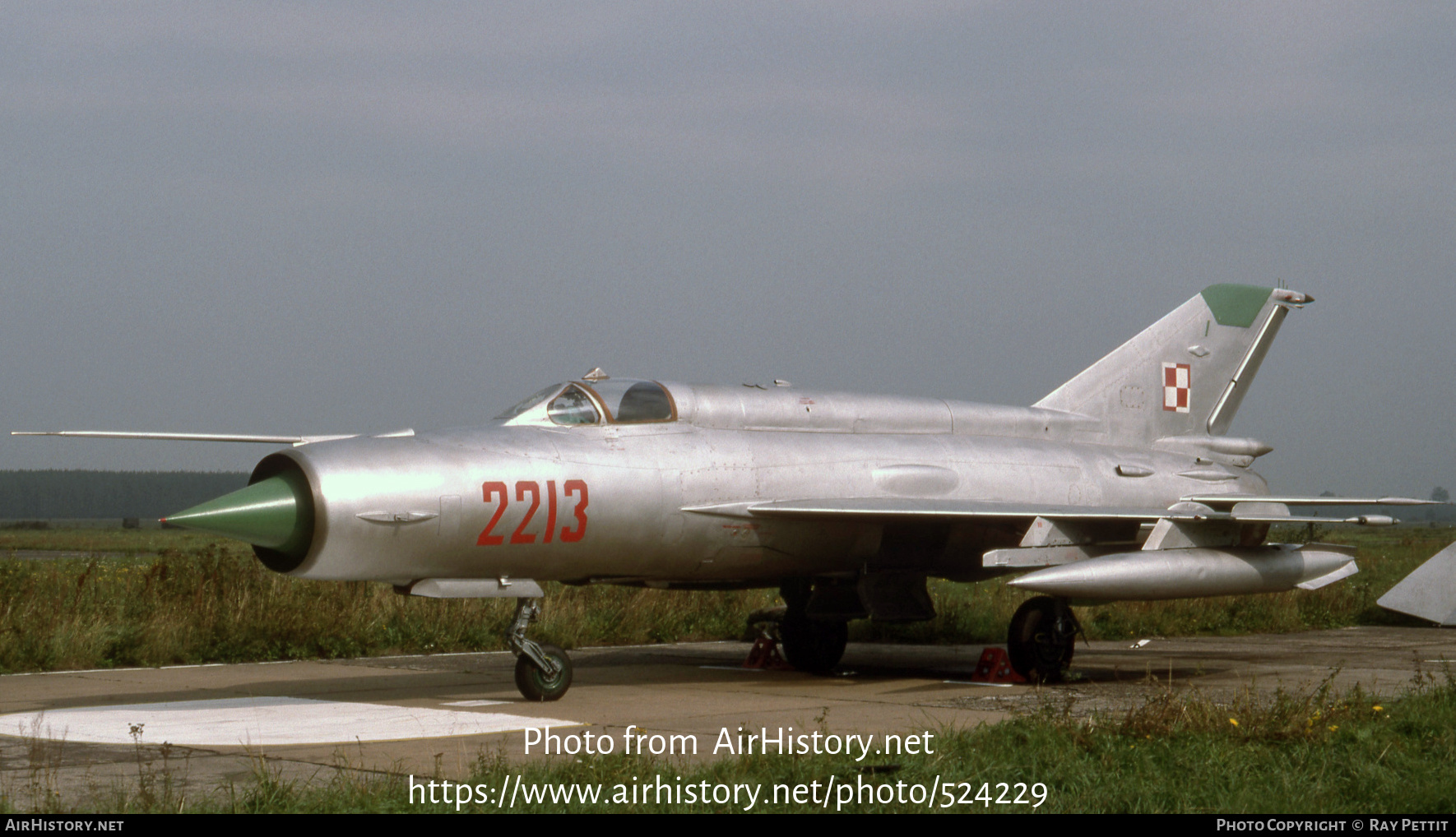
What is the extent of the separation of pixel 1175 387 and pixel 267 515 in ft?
31.5

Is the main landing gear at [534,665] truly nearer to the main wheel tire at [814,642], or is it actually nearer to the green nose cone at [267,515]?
the green nose cone at [267,515]

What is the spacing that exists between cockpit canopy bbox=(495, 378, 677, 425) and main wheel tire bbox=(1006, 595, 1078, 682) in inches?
142

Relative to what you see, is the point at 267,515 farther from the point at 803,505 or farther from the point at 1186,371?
the point at 1186,371

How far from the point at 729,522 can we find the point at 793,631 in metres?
2.58

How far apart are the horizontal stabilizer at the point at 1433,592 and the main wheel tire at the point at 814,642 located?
23.0 ft

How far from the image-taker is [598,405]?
11.0 metres

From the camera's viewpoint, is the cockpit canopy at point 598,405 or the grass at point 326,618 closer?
the cockpit canopy at point 598,405

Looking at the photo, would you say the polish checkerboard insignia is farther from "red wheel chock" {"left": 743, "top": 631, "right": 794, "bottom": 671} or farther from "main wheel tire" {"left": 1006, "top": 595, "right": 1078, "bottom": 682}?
"red wheel chock" {"left": 743, "top": 631, "right": 794, "bottom": 671}

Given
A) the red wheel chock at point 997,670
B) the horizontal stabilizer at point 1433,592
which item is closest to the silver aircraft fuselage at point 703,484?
the red wheel chock at point 997,670

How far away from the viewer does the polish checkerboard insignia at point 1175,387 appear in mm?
14844

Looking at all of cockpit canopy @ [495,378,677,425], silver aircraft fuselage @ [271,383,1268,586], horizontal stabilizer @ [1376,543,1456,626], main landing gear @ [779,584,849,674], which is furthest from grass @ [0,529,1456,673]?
horizontal stabilizer @ [1376,543,1456,626]

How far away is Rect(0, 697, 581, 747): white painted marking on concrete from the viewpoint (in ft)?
27.7

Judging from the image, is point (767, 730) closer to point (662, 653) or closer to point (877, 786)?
point (877, 786)

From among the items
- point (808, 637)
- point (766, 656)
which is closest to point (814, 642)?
point (808, 637)
